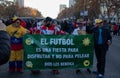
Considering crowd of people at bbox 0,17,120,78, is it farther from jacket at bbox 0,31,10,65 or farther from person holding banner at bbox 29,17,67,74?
jacket at bbox 0,31,10,65

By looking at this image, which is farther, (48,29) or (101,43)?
(48,29)

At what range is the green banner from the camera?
1059 cm

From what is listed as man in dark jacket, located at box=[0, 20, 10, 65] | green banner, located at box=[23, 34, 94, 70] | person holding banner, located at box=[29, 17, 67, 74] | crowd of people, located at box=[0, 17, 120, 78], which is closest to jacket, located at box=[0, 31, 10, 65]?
man in dark jacket, located at box=[0, 20, 10, 65]

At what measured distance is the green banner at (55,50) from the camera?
34.8 ft

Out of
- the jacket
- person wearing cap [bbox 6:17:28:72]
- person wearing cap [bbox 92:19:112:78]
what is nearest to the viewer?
the jacket

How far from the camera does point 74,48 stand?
10797 millimetres

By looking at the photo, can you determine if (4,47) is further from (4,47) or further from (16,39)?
(16,39)

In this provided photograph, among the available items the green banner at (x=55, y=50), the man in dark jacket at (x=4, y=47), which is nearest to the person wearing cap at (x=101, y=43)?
the green banner at (x=55, y=50)

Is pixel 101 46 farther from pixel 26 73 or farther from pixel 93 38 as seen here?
pixel 26 73

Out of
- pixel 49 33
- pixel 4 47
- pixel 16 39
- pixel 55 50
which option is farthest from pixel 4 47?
pixel 16 39

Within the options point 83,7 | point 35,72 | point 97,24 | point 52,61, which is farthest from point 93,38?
point 83,7

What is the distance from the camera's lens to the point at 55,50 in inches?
417

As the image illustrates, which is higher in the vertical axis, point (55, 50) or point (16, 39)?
point (16, 39)

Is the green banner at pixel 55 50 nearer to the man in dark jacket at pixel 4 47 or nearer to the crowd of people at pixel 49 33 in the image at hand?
the crowd of people at pixel 49 33
